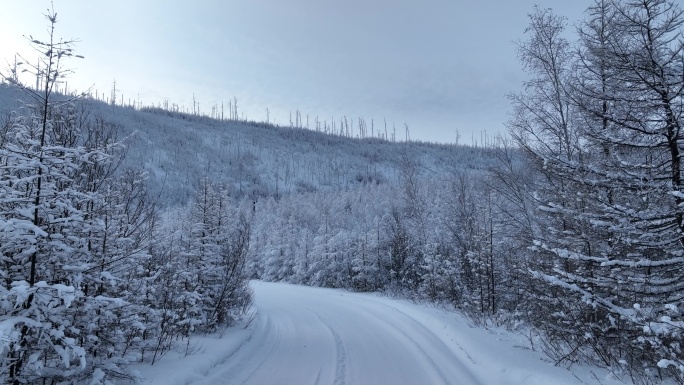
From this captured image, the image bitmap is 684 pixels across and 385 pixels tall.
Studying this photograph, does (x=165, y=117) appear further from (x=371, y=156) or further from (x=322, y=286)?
(x=322, y=286)

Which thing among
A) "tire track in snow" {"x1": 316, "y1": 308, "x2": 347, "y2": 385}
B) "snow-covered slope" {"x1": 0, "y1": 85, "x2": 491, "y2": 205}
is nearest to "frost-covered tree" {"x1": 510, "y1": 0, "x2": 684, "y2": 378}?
"tire track in snow" {"x1": 316, "y1": 308, "x2": 347, "y2": 385}

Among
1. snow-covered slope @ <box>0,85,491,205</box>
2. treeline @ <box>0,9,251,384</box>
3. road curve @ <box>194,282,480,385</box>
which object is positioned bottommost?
road curve @ <box>194,282,480,385</box>

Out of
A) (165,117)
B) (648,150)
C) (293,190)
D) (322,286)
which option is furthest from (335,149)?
(648,150)

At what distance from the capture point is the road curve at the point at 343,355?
7797mm

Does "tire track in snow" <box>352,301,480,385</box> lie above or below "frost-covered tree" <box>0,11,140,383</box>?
below

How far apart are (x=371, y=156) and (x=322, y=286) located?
13626 cm

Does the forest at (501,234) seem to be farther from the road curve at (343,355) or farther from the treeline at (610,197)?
the road curve at (343,355)

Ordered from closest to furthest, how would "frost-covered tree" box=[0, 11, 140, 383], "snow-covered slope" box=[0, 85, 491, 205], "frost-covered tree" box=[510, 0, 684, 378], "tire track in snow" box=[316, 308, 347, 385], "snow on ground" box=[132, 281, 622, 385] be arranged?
"frost-covered tree" box=[0, 11, 140, 383] → "frost-covered tree" box=[510, 0, 684, 378] → "snow on ground" box=[132, 281, 622, 385] → "tire track in snow" box=[316, 308, 347, 385] → "snow-covered slope" box=[0, 85, 491, 205]

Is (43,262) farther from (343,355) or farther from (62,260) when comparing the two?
(343,355)

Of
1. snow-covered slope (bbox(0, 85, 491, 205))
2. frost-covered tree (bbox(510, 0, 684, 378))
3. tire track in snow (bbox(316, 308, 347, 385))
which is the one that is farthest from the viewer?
snow-covered slope (bbox(0, 85, 491, 205))

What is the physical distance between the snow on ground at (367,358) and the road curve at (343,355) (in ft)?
0.06

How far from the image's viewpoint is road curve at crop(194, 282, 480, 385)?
780 cm

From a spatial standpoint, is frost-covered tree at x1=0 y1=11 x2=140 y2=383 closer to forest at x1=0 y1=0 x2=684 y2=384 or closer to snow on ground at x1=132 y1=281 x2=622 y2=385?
forest at x1=0 y1=0 x2=684 y2=384

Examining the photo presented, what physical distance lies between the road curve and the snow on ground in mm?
20
